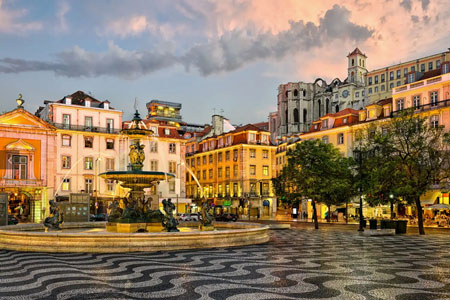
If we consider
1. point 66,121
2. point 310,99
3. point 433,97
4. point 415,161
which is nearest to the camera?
point 415,161

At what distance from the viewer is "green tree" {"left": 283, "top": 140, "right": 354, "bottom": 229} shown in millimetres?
34125

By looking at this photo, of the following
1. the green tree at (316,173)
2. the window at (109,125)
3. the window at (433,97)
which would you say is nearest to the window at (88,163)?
the window at (109,125)

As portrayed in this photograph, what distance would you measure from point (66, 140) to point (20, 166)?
595 cm

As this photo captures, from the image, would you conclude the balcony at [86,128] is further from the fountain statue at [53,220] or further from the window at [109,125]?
the fountain statue at [53,220]

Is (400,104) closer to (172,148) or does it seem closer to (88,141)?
(172,148)

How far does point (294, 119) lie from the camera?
432 feet

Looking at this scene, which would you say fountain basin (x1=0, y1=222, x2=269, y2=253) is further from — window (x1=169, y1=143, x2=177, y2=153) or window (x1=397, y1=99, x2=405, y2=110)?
window (x1=169, y1=143, x2=177, y2=153)

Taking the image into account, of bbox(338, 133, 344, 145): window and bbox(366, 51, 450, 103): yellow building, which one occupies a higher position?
bbox(366, 51, 450, 103): yellow building

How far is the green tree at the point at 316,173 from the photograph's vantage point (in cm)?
3412

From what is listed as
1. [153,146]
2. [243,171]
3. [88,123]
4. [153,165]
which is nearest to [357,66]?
[243,171]

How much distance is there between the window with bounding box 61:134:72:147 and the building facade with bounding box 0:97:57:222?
1.52 metres

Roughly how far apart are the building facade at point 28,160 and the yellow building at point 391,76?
262 feet

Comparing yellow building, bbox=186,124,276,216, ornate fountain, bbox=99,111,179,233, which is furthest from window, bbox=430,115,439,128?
ornate fountain, bbox=99,111,179,233

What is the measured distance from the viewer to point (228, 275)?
1080 cm
